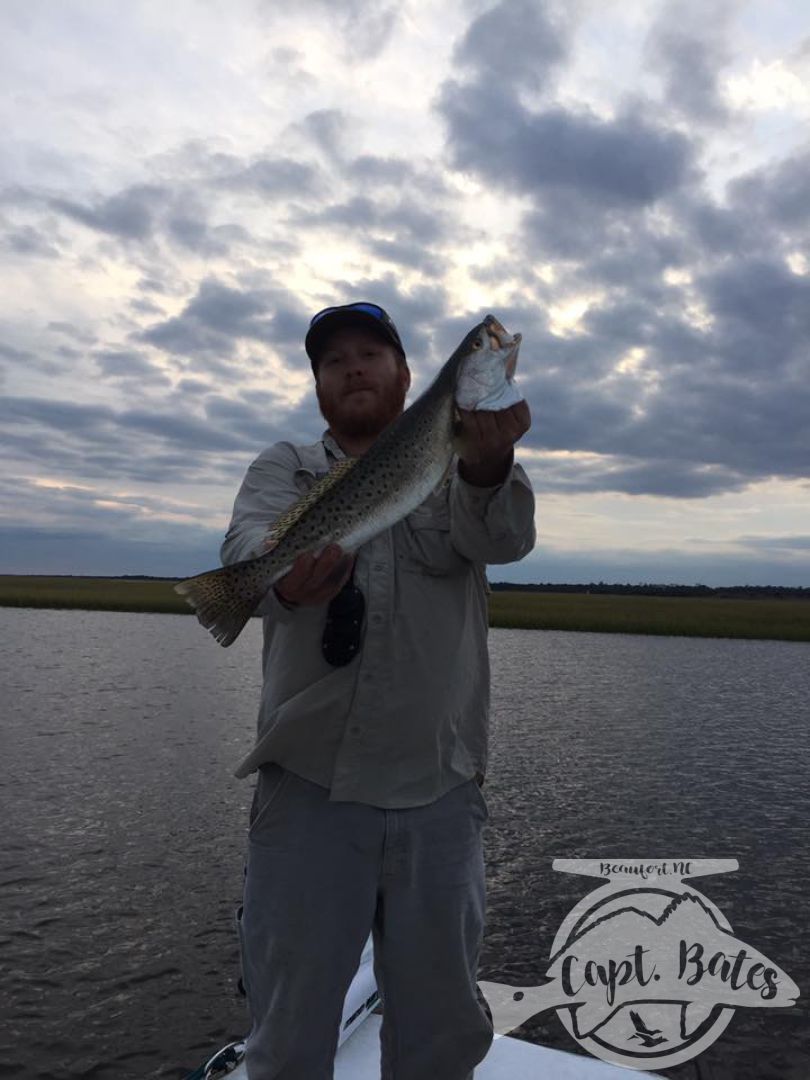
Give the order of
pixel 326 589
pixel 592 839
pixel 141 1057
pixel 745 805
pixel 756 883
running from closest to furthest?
pixel 326 589, pixel 141 1057, pixel 756 883, pixel 592 839, pixel 745 805

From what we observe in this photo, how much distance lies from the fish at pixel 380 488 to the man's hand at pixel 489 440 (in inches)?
3.6

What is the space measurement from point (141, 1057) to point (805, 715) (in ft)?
83.3

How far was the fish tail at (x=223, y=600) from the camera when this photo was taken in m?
3.67

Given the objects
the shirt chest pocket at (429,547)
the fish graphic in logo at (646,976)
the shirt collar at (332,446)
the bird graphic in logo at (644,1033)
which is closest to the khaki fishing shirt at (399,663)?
the shirt chest pocket at (429,547)

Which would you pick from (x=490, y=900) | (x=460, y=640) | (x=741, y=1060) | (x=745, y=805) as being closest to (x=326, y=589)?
(x=460, y=640)

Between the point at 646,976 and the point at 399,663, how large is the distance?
779 cm

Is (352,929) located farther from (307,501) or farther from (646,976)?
(646,976)

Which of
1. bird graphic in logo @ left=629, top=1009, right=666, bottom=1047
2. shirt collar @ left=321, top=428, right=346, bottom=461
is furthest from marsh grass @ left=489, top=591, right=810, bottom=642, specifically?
shirt collar @ left=321, top=428, right=346, bottom=461

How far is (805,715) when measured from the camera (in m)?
27.6

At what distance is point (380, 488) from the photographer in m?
3.71

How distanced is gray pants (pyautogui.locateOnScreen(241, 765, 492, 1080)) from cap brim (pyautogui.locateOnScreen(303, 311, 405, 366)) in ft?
7.11

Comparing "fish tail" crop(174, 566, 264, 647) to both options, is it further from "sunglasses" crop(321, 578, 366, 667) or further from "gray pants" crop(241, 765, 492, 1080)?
"gray pants" crop(241, 765, 492, 1080)

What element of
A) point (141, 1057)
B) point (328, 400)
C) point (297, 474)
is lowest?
point (141, 1057)

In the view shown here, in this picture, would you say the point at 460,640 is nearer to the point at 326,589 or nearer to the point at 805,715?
the point at 326,589
